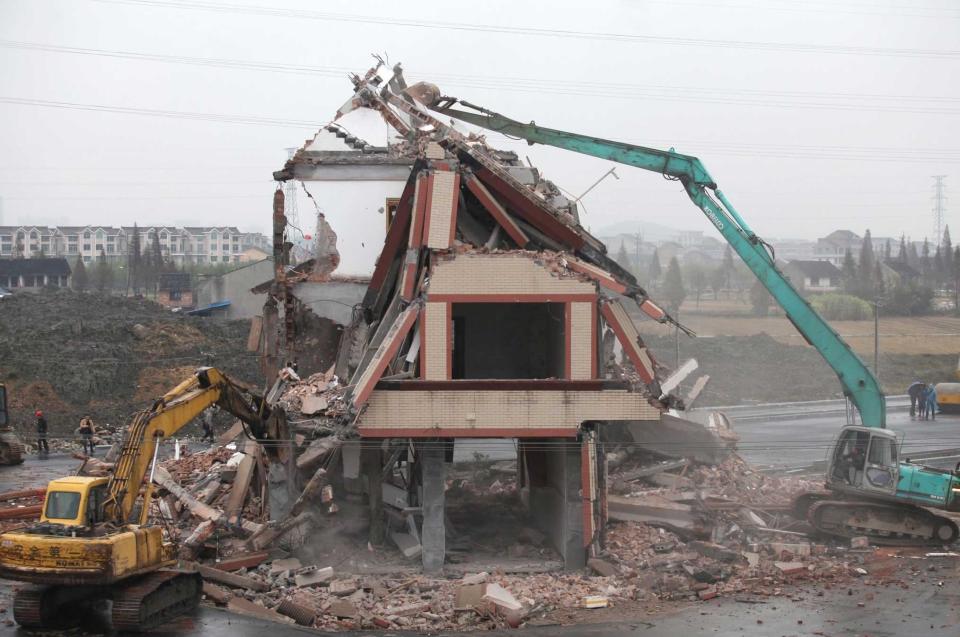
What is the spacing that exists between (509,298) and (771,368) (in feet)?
140

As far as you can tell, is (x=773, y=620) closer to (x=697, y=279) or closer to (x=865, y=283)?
(x=865, y=283)

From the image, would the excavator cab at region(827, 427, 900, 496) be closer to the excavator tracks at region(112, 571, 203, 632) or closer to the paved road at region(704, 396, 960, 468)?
the paved road at region(704, 396, 960, 468)

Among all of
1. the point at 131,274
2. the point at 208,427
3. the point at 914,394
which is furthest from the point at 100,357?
the point at 131,274

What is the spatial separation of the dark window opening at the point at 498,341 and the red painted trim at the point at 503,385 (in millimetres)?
5832

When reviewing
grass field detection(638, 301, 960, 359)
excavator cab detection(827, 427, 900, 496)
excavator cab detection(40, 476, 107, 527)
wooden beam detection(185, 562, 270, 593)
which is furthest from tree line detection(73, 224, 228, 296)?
excavator cab detection(40, 476, 107, 527)

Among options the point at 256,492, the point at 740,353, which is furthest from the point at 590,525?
the point at 740,353

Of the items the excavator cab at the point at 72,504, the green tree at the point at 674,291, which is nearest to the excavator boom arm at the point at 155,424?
the excavator cab at the point at 72,504

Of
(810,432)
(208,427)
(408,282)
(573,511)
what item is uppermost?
(408,282)

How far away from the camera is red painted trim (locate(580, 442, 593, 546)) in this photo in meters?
Answer: 25.3

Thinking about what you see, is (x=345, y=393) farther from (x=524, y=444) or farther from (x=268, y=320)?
(x=268, y=320)

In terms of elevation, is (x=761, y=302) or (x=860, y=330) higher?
(x=761, y=302)

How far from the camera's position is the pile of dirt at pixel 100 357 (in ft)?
171

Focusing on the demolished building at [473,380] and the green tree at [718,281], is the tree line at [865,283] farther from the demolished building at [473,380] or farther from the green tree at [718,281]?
the demolished building at [473,380]

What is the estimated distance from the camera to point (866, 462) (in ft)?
90.0
